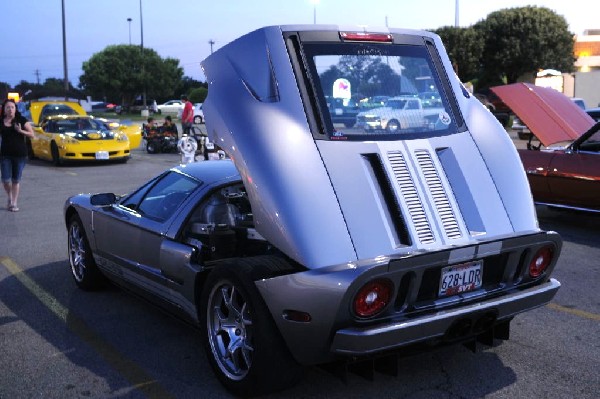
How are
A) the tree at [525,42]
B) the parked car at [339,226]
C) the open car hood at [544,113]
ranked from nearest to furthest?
1. the parked car at [339,226]
2. the open car hood at [544,113]
3. the tree at [525,42]

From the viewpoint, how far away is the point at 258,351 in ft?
11.1

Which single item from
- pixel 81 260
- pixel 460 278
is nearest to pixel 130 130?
pixel 81 260

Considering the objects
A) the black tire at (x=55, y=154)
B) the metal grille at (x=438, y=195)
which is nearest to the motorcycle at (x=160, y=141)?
the black tire at (x=55, y=154)

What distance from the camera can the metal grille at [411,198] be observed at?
3568 millimetres

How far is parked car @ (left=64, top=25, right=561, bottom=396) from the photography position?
328 centimetres

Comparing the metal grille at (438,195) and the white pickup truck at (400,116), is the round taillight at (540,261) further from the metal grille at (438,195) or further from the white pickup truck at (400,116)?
the white pickup truck at (400,116)

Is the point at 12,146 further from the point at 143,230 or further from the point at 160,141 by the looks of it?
the point at 160,141

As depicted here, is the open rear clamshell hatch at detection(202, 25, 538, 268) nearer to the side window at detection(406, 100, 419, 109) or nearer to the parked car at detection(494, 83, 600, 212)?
the side window at detection(406, 100, 419, 109)

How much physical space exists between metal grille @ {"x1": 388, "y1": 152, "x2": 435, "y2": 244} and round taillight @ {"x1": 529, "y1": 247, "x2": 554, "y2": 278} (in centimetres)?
70

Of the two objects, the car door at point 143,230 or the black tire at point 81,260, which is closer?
the car door at point 143,230

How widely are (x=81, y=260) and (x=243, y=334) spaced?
273cm

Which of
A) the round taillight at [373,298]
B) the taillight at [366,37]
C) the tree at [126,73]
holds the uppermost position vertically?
the tree at [126,73]

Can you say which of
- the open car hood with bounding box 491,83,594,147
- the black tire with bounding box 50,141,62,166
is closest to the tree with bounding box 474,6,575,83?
the black tire with bounding box 50,141,62,166

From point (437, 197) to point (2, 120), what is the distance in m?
8.39
